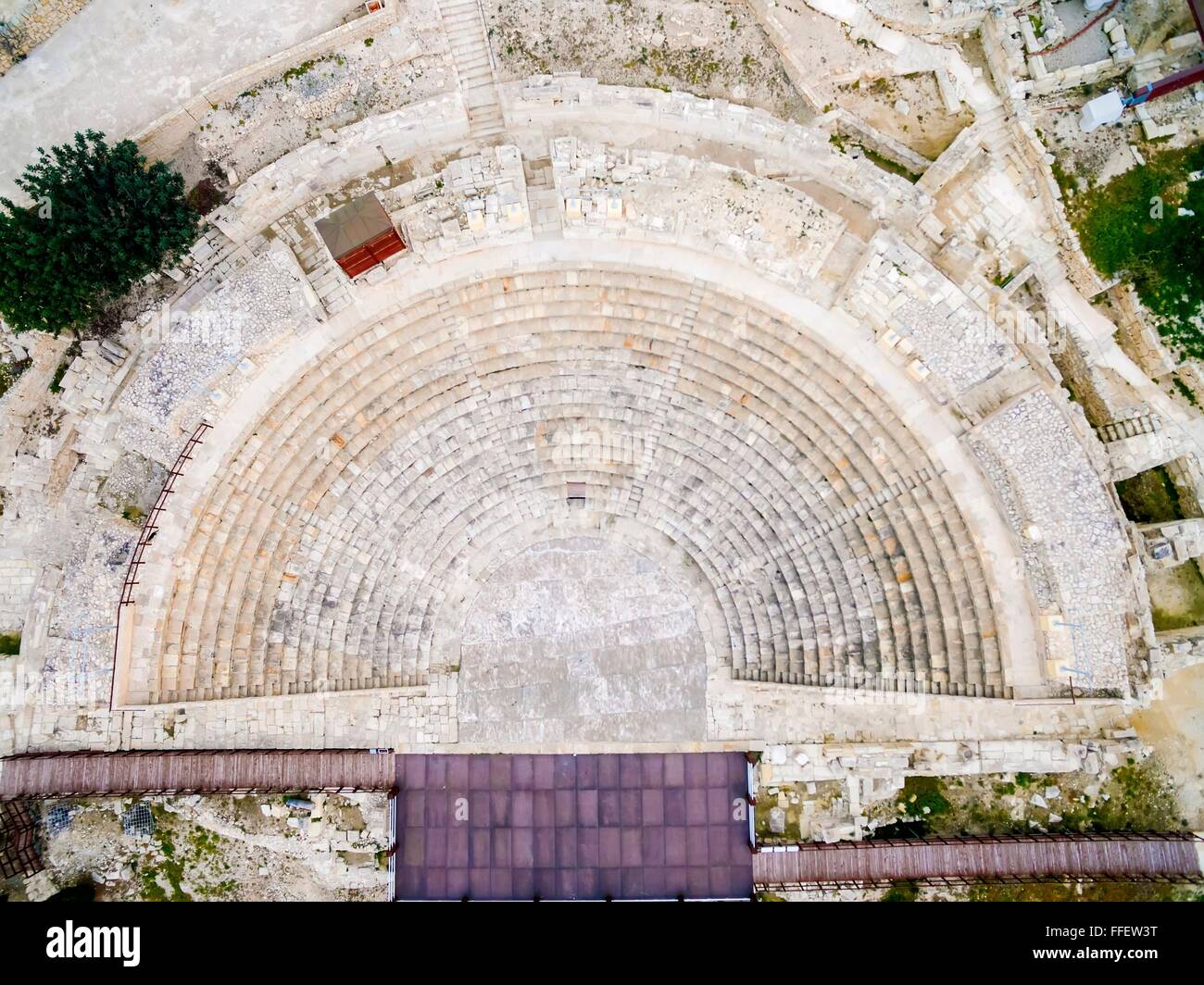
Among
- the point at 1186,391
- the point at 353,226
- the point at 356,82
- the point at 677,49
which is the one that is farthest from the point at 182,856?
the point at 1186,391

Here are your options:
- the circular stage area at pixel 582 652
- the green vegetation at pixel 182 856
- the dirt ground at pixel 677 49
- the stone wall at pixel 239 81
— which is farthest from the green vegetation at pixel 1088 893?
the stone wall at pixel 239 81

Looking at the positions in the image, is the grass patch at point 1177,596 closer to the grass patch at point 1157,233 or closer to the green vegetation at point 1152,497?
the green vegetation at point 1152,497

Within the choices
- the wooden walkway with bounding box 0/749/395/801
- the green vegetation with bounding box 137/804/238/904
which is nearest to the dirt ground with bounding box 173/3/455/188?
the wooden walkway with bounding box 0/749/395/801

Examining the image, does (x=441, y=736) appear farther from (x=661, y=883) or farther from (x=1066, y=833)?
(x=1066, y=833)
